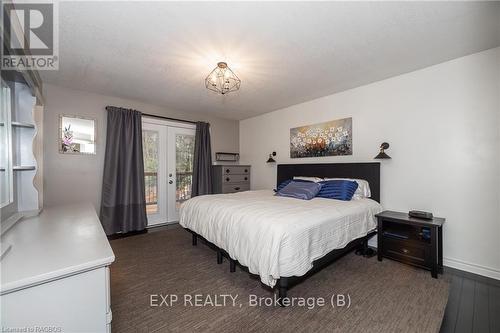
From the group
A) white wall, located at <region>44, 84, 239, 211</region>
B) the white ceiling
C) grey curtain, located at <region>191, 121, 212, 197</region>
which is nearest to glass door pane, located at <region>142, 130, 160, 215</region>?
white wall, located at <region>44, 84, 239, 211</region>

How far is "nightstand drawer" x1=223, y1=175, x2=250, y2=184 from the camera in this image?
4742 mm

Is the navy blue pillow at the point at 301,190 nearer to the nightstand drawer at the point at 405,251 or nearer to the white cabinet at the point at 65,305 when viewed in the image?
the nightstand drawer at the point at 405,251

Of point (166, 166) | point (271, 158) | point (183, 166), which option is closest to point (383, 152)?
point (271, 158)

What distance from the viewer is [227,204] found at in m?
2.47

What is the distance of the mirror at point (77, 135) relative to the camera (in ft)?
10.9

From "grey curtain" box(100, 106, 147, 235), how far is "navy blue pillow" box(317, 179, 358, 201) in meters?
3.14

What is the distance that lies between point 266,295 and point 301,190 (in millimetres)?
1532

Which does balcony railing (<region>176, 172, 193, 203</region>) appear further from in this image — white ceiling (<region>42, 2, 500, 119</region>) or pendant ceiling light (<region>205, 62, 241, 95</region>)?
pendant ceiling light (<region>205, 62, 241, 95</region>)

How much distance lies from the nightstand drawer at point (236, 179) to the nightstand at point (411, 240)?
2962 mm

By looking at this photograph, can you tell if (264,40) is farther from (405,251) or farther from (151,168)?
(151,168)

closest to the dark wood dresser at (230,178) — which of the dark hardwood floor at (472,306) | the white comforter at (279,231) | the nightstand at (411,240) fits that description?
the white comforter at (279,231)

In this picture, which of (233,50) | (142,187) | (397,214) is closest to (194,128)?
(142,187)

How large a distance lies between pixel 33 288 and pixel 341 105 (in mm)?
3850

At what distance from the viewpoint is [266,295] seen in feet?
6.45
